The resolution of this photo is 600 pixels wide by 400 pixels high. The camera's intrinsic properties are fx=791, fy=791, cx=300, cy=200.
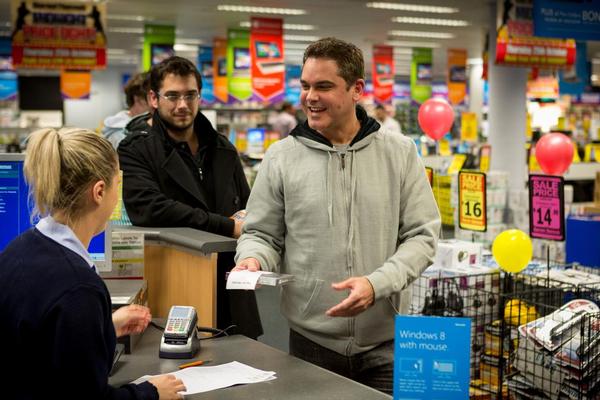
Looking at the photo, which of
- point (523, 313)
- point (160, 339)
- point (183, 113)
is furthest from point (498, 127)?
point (160, 339)

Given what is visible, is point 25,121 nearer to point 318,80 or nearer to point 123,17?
point 123,17

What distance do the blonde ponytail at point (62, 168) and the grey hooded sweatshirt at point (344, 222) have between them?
80 cm

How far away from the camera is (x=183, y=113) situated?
343cm

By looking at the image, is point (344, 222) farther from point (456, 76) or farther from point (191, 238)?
point (456, 76)

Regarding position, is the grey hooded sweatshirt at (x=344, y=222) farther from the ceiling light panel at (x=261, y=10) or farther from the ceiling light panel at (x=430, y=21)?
the ceiling light panel at (x=430, y=21)

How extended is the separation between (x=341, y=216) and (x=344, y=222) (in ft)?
0.07

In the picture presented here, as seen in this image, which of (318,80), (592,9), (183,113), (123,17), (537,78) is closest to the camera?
(318,80)

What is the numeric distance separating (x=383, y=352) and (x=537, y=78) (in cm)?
1761

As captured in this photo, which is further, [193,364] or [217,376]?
[193,364]

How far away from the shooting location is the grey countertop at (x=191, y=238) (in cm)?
283

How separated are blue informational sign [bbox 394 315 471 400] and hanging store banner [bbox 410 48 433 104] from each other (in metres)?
Result: 17.7

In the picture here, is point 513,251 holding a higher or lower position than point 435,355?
lower

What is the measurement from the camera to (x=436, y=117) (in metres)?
7.57

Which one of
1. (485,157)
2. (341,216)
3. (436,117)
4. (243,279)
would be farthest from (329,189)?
(485,157)
